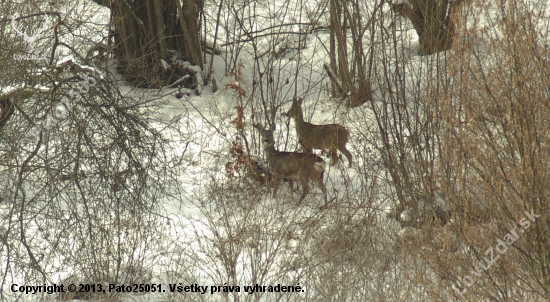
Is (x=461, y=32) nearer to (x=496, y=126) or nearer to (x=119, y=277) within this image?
A: (x=496, y=126)

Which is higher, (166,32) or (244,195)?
(166,32)

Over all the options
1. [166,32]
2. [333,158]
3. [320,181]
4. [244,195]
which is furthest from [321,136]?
[166,32]

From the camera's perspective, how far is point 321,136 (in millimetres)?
10609

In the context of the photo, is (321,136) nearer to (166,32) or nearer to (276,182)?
(276,182)

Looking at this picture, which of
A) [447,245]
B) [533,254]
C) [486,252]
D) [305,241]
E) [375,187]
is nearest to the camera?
[533,254]

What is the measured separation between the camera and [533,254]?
624 centimetres

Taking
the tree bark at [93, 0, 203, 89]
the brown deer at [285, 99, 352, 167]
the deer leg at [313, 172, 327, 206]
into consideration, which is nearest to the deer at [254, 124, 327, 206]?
the deer leg at [313, 172, 327, 206]

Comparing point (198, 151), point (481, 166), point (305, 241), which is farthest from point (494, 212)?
point (198, 151)

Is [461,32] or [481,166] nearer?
[481,166]

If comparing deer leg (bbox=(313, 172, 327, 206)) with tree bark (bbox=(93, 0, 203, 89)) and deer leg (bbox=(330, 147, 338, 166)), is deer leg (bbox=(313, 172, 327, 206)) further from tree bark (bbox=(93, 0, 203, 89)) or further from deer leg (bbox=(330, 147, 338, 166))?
tree bark (bbox=(93, 0, 203, 89))

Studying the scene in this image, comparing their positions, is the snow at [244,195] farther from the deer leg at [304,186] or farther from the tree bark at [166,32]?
the tree bark at [166,32]

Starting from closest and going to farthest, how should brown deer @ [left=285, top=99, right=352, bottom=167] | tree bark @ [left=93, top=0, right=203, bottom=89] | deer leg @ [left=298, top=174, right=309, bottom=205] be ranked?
deer leg @ [left=298, top=174, right=309, bottom=205]
brown deer @ [left=285, top=99, right=352, bottom=167]
tree bark @ [left=93, top=0, right=203, bottom=89]

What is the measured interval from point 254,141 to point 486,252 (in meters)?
5.51

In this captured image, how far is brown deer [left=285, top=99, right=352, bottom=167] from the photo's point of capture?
1051 cm
